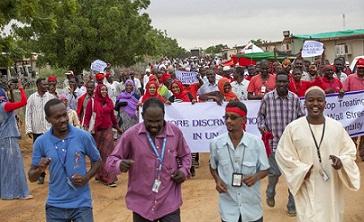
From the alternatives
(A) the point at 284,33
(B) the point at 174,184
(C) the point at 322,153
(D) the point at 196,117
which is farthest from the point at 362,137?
(A) the point at 284,33

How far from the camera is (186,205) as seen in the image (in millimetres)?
8156

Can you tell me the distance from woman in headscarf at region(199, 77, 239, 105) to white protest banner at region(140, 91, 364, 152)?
0.43 feet

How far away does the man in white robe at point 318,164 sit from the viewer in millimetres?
4941

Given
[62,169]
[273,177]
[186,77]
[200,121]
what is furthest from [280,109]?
[186,77]

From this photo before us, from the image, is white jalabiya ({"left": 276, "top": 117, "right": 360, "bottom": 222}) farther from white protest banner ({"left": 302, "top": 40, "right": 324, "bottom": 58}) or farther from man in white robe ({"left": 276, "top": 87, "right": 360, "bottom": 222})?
white protest banner ({"left": 302, "top": 40, "right": 324, "bottom": 58})

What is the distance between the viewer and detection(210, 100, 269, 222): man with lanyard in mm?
4727

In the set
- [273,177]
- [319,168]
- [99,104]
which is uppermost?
[99,104]

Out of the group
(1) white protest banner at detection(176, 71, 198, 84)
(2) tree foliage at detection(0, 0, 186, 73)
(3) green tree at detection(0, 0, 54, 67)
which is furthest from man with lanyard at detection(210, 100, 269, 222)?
(2) tree foliage at detection(0, 0, 186, 73)

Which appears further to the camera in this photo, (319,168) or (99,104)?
(99,104)

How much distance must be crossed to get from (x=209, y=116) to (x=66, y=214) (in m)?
5.24

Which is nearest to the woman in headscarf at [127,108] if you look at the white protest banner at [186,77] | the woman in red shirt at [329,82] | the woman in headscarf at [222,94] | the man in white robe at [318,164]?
the white protest banner at [186,77]

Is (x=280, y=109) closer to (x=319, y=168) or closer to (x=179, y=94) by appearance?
(x=319, y=168)

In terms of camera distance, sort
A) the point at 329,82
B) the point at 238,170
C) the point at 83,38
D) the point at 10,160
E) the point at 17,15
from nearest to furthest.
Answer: the point at 238,170 → the point at 10,160 → the point at 329,82 → the point at 17,15 → the point at 83,38

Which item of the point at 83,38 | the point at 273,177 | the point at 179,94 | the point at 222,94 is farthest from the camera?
the point at 83,38
